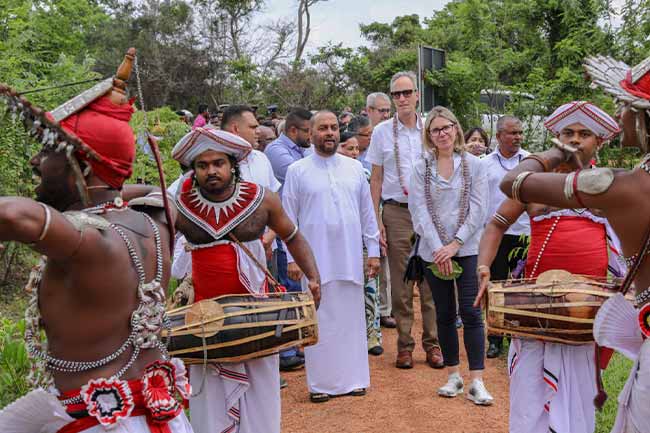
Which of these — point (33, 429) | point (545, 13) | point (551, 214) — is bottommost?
point (33, 429)

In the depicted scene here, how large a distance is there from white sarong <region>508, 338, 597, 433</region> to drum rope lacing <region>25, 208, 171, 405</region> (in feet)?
8.52

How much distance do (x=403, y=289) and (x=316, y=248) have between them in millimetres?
1258

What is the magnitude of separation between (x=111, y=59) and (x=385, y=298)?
25179 mm

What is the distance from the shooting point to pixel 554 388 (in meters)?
4.49

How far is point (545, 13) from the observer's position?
1528 cm

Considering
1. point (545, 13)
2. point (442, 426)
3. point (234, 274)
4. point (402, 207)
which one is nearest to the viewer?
point (234, 274)

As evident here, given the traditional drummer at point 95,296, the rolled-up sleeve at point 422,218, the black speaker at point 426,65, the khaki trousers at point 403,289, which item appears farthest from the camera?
the black speaker at point 426,65

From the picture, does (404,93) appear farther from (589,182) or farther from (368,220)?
(589,182)

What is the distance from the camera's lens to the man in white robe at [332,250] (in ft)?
21.7

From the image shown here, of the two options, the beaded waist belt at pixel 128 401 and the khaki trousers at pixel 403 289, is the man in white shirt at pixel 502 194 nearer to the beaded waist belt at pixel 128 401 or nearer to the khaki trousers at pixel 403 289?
the khaki trousers at pixel 403 289

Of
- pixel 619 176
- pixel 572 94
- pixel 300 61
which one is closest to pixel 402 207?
pixel 619 176

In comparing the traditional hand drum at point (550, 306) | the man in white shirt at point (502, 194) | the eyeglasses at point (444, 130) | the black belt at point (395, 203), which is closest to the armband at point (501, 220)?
the traditional hand drum at point (550, 306)

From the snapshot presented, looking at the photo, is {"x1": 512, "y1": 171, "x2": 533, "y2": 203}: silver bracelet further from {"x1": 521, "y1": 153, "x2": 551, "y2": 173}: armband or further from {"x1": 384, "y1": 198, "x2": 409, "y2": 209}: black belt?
{"x1": 384, "y1": 198, "x2": 409, "y2": 209}: black belt

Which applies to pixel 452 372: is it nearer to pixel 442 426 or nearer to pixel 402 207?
pixel 442 426
